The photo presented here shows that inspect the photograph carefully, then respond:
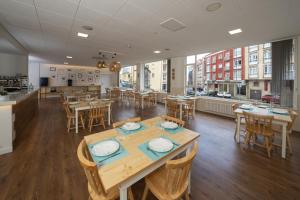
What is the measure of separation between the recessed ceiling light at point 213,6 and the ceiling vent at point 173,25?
0.68 m

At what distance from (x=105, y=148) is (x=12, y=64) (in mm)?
6969

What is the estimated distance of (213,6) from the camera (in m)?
2.23

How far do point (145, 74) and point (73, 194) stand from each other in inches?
349

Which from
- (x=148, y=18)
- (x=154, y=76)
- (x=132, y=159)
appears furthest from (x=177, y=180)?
(x=154, y=76)

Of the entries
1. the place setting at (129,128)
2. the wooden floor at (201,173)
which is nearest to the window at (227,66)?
the wooden floor at (201,173)

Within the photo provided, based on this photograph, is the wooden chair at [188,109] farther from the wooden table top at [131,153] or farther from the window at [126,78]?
the window at [126,78]

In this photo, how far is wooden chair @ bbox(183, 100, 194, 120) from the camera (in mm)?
4590

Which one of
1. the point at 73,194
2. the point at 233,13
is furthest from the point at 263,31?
the point at 73,194

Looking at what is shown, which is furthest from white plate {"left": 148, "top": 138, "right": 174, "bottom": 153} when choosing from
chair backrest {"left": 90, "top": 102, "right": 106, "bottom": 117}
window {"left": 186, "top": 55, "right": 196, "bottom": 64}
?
window {"left": 186, "top": 55, "right": 196, "bottom": 64}

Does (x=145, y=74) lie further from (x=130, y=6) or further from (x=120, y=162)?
(x=120, y=162)

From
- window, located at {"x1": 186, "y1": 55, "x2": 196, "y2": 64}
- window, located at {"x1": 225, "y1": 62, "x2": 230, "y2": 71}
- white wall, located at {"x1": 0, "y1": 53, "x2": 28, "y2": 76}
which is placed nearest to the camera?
white wall, located at {"x1": 0, "y1": 53, "x2": 28, "y2": 76}

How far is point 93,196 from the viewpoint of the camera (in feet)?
3.60

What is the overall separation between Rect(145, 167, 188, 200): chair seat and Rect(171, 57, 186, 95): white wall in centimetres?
596

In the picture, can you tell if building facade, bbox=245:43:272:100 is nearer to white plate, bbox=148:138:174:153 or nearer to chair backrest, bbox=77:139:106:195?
white plate, bbox=148:138:174:153
